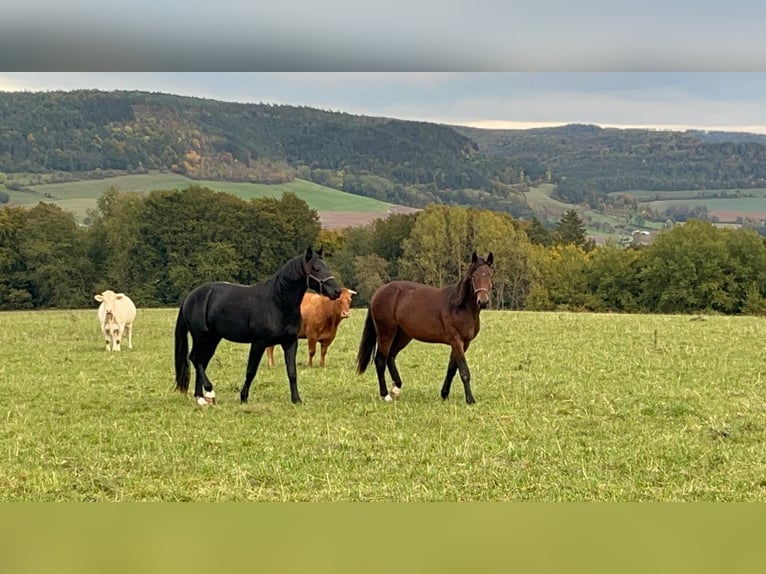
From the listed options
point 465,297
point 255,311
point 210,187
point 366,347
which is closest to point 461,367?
point 465,297

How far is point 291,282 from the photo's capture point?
324 inches

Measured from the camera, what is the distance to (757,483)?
490 centimetres

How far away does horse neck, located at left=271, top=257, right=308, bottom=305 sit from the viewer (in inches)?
324

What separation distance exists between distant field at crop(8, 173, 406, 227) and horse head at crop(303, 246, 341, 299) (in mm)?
2689

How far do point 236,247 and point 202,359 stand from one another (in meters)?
8.93

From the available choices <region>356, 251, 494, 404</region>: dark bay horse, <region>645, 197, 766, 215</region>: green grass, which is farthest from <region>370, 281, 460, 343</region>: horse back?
<region>645, 197, 766, 215</region>: green grass

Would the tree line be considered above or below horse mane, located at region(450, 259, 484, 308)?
below

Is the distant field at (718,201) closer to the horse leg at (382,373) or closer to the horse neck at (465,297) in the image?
the horse neck at (465,297)

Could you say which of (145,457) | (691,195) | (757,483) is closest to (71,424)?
(145,457)

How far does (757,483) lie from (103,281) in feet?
56.4

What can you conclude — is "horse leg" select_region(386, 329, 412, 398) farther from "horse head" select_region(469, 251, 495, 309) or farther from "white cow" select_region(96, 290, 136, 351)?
"white cow" select_region(96, 290, 136, 351)

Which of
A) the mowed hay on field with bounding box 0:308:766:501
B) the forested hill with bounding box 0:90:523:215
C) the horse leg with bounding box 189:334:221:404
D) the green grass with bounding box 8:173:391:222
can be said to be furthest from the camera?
the green grass with bounding box 8:173:391:222

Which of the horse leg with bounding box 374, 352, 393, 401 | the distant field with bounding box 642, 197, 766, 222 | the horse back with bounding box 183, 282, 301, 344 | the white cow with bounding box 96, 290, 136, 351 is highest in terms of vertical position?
the distant field with bounding box 642, 197, 766, 222

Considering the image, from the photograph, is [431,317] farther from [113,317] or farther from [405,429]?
[113,317]
